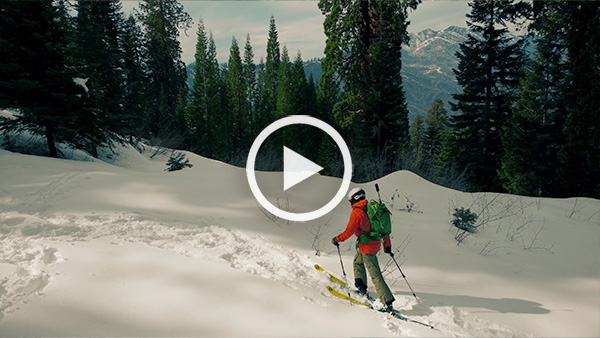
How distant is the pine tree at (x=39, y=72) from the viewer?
9570 millimetres

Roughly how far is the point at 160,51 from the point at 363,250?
32066 millimetres

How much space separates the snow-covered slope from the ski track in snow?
20 mm

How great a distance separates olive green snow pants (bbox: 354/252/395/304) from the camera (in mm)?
3959

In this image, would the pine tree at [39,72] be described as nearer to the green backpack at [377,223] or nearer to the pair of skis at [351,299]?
the pair of skis at [351,299]

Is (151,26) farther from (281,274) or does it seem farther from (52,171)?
(281,274)

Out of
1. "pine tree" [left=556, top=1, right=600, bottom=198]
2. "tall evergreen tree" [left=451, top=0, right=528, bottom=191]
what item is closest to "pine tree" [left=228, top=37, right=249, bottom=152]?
"tall evergreen tree" [left=451, top=0, right=528, bottom=191]

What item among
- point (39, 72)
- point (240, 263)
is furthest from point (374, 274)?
point (39, 72)

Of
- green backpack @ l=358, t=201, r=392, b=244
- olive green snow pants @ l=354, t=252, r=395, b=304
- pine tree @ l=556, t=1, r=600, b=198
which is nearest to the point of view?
olive green snow pants @ l=354, t=252, r=395, b=304

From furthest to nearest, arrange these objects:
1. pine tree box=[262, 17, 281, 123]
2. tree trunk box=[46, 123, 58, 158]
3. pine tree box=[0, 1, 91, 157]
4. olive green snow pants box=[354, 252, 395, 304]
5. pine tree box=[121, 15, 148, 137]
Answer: pine tree box=[262, 17, 281, 123] < pine tree box=[121, 15, 148, 137] < tree trunk box=[46, 123, 58, 158] < pine tree box=[0, 1, 91, 157] < olive green snow pants box=[354, 252, 395, 304]

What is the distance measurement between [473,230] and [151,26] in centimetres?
3334

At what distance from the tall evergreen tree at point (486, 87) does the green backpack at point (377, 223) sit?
Result: 57.4 feet

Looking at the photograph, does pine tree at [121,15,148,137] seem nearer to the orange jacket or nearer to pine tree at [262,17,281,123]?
the orange jacket

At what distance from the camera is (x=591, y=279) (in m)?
4.81

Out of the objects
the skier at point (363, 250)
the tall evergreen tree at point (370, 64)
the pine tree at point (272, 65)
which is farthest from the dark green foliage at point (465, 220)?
the pine tree at point (272, 65)
